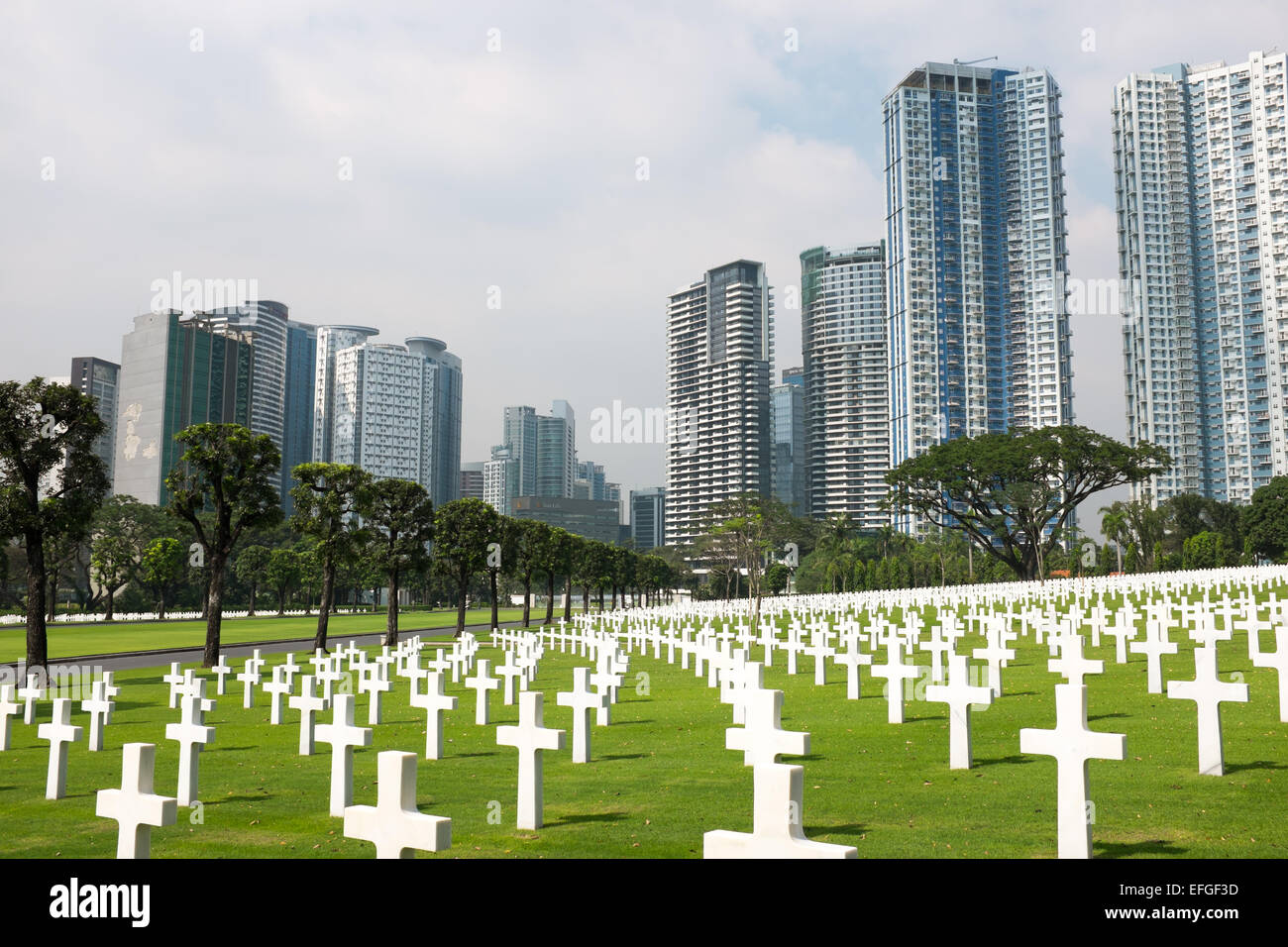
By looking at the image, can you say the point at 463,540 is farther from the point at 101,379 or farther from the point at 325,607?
the point at 101,379

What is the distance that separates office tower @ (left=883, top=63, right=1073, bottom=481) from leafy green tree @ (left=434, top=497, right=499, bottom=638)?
118 m

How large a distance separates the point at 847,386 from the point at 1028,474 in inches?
4903

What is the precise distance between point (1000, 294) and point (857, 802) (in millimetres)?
163688

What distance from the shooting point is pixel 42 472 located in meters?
22.1

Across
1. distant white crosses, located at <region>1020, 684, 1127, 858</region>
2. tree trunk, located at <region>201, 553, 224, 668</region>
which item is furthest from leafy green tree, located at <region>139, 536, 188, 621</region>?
distant white crosses, located at <region>1020, 684, 1127, 858</region>

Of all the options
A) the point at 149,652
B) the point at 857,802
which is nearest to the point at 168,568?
the point at 149,652

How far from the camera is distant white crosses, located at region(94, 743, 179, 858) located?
5461mm

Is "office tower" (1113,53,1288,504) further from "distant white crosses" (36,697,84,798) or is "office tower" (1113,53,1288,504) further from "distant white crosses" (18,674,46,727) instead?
"distant white crosses" (36,697,84,798)

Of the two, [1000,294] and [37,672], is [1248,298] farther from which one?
[37,672]

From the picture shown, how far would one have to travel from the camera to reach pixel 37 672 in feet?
65.5

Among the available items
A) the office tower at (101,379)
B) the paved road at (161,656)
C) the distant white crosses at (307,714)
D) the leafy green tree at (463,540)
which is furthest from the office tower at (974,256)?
the distant white crosses at (307,714)

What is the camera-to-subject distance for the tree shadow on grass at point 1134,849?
5.64 metres

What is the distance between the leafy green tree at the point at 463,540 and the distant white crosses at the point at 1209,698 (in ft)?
120

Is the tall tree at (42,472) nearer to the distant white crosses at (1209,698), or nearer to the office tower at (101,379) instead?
the distant white crosses at (1209,698)
